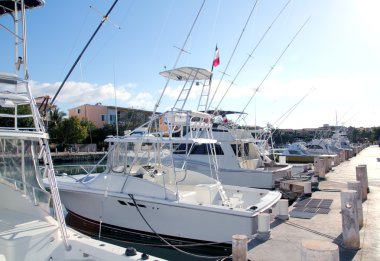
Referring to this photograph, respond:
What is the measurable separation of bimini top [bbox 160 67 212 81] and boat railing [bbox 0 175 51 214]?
5774mm

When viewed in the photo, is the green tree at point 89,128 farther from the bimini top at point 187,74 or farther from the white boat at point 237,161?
the bimini top at point 187,74

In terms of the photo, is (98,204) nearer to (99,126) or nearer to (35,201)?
(35,201)

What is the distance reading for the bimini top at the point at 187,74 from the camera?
9656mm

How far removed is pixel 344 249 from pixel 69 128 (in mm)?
45042

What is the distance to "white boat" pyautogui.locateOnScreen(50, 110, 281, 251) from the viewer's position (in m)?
7.86

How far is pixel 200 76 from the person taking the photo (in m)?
10.1

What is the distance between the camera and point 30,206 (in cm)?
493

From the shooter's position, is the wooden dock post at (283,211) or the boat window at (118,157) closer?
the wooden dock post at (283,211)

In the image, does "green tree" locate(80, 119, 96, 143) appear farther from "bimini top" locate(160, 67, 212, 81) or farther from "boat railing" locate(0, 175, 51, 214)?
"boat railing" locate(0, 175, 51, 214)

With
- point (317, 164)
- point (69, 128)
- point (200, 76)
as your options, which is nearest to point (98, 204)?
point (200, 76)

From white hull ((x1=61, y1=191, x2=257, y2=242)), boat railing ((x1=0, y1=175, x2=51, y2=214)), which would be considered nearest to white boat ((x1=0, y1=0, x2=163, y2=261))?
boat railing ((x1=0, y1=175, x2=51, y2=214))

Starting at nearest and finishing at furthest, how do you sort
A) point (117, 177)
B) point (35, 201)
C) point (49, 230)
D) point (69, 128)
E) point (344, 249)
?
point (49, 230) < point (35, 201) < point (344, 249) < point (117, 177) < point (69, 128)

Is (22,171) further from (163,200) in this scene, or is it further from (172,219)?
(172,219)

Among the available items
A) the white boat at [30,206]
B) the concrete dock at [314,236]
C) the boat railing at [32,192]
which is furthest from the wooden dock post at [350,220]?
the boat railing at [32,192]
